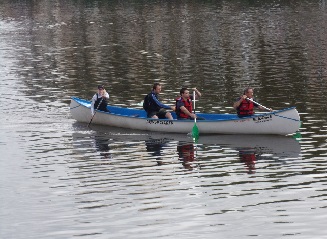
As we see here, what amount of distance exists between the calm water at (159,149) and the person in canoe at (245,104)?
1.38 metres

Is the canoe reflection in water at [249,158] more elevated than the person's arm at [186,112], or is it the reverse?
the person's arm at [186,112]

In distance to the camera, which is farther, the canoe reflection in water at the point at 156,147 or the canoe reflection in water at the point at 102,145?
the canoe reflection in water at the point at 102,145

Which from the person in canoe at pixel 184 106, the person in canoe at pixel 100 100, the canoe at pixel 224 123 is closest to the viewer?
the canoe at pixel 224 123

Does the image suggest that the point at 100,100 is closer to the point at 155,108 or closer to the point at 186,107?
the point at 155,108

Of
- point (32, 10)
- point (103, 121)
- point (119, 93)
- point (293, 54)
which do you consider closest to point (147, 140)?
point (103, 121)

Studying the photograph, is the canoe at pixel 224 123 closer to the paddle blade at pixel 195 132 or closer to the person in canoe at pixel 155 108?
the paddle blade at pixel 195 132

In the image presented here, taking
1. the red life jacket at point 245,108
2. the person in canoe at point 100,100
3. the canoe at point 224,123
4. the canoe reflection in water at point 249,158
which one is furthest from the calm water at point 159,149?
the red life jacket at point 245,108

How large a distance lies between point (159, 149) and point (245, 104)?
17.1 feet

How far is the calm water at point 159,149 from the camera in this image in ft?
99.1

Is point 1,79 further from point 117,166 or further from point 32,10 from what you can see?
→ point 32,10

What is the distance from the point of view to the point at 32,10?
5930 inches

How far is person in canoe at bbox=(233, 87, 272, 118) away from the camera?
4544 centimetres

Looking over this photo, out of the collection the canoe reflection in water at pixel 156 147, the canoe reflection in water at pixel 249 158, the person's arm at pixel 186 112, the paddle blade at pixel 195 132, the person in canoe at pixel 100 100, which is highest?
the person in canoe at pixel 100 100

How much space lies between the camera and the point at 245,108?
150 ft
